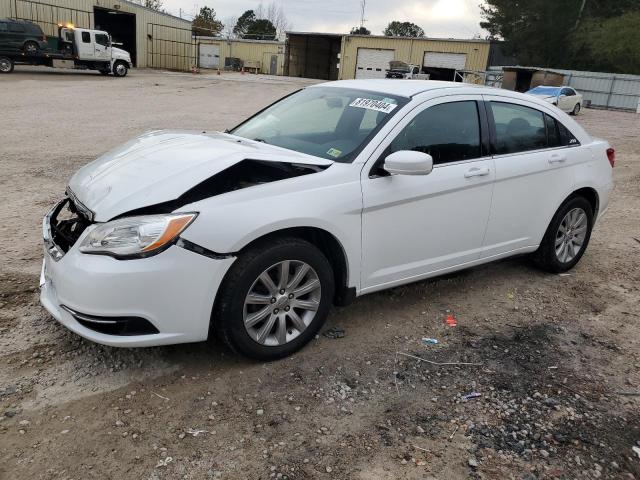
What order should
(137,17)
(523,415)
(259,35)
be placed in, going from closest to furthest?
(523,415) → (137,17) → (259,35)

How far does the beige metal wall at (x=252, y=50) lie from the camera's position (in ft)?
190

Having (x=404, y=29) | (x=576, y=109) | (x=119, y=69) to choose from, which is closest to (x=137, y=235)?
(x=576, y=109)

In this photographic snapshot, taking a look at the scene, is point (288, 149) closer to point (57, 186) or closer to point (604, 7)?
point (57, 186)

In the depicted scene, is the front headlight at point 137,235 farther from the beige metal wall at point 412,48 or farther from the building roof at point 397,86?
the beige metal wall at point 412,48

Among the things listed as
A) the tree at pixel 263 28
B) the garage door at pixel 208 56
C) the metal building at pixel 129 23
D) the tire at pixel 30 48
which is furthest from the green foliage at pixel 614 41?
the tree at pixel 263 28

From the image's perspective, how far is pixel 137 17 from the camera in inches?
1610

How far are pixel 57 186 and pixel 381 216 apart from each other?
Answer: 5.10 meters

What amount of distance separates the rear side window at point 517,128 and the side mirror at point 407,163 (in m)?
1.13

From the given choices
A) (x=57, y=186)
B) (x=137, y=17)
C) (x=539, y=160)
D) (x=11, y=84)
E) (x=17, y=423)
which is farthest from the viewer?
(x=137, y=17)

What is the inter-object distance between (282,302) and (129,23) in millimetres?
44528

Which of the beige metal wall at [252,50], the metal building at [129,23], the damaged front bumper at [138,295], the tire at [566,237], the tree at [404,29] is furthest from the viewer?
the tree at [404,29]

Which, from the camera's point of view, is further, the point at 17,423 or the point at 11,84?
the point at 11,84

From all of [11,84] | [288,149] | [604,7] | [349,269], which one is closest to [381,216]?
[349,269]

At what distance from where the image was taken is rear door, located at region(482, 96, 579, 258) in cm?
421
